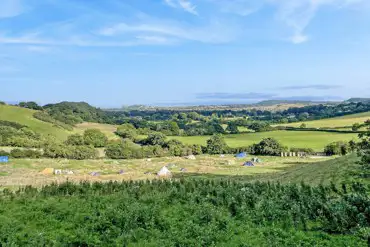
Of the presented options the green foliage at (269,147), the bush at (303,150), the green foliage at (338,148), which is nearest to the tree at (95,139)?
the green foliage at (269,147)

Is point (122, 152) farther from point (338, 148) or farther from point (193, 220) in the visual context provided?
point (193, 220)

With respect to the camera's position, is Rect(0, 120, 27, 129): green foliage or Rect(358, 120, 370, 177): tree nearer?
Rect(358, 120, 370, 177): tree

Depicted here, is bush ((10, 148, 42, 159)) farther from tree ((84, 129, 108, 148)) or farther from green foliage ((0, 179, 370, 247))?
green foliage ((0, 179, 370, 247))

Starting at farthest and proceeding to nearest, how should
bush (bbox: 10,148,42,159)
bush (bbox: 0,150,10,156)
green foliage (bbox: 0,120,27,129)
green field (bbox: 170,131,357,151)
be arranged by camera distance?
1. green foliage (bbox: 0,120,27,129)
2. green field (bbox: 170,131,357,151)
3. bush (bbox: 10,148,42,159)
4. bush (bbox: 0,150,10,156)

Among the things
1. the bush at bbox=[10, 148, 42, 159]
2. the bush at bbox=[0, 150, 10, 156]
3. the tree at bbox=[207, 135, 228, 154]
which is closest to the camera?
the bush at bbox=[0, 150, 10, 156]

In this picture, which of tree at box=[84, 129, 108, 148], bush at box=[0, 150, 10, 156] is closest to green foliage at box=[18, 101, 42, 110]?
tree at box=[84, 129, 108, 148]

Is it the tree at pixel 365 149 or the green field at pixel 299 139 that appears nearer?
the tree at pixel 365 149

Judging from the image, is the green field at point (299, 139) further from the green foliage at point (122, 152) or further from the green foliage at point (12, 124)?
the green foliage at point (12, 124)
